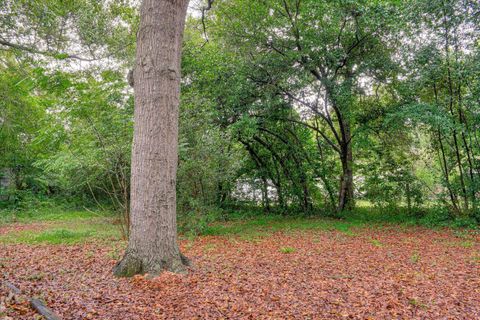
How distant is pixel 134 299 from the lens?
127 inches

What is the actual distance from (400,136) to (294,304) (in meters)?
9.25

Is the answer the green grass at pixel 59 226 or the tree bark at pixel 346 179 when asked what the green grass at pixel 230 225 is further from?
the tree bark at pixel 346 179

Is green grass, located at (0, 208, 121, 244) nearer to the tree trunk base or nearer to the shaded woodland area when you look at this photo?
the shaded woodland area

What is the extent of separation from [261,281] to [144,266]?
141cm

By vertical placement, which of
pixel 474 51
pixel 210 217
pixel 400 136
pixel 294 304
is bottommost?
pixel 294 304

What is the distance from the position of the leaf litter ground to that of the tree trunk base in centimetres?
13

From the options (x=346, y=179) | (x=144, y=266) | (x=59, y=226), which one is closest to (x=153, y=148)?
(x=144, y=266)

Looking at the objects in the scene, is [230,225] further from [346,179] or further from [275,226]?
[346,179]

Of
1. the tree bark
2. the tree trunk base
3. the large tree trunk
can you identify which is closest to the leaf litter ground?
the tree trunk base

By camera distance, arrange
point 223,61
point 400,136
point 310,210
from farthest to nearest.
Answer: point 310,210 → point 400,136 → point 223,61

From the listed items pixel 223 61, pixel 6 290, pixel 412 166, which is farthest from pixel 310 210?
pixel 6 290

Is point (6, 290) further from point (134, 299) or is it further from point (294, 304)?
point (294, 304)

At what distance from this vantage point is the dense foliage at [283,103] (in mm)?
7324

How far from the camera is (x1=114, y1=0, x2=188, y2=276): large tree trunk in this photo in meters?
3.95
